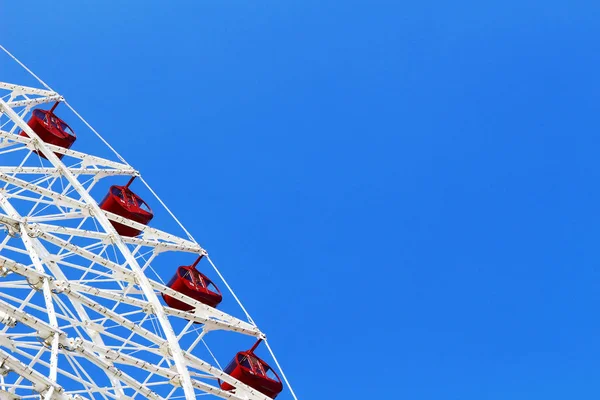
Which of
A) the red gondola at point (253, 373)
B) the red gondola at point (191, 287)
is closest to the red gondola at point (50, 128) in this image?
the red gondola at point (191, 287)

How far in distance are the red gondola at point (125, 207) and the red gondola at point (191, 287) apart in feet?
8.48

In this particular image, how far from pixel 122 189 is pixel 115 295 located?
962cm

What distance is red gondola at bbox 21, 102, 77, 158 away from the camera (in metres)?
32.1

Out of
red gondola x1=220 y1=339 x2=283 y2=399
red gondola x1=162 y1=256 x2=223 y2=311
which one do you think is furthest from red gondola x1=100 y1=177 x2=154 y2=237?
red gondola x1=220 y1=339 x2=283 y2=399

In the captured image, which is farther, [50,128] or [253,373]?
[50,128]

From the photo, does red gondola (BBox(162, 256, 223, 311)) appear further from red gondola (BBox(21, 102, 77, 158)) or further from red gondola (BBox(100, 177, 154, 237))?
red gondola (BBox(21, 102, 77, 158))

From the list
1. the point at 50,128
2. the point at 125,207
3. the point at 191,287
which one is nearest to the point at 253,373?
the point at 191,287

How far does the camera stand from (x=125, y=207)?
102 feet

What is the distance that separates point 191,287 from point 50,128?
32.1ft

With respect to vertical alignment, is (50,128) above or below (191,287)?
above

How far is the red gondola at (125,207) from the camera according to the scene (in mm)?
30578

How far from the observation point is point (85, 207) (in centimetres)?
2722

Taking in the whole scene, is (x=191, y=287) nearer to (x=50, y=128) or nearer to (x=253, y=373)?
(x=253, y=373)

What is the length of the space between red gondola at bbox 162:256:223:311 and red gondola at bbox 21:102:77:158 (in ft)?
25.7
